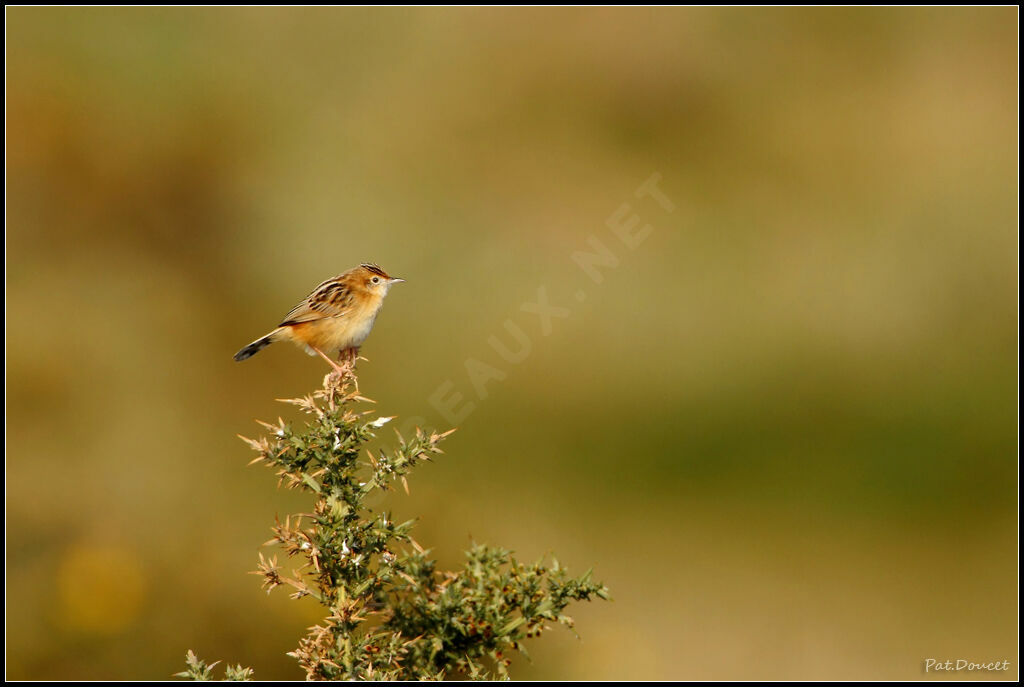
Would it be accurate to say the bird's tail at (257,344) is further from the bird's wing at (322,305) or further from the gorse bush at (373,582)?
the gorse bush at (373,582)

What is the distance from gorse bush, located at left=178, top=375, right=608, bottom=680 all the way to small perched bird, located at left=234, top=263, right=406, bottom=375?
51.3 inches

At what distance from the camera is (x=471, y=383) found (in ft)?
18.8

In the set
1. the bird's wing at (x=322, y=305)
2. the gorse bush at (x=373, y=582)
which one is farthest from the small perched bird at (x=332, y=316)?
the gorse bush at (x=373, y=582)

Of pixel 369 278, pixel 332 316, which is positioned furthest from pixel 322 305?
pixel 369 278

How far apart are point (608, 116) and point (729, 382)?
6.91 ft

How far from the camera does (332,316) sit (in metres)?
3.35

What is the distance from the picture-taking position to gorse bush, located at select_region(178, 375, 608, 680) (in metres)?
1.86

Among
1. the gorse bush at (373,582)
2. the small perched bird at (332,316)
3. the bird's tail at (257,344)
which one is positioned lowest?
the gorse bush at (373,582)

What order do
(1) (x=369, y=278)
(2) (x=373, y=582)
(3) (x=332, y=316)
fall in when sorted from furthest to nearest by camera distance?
(1) (x=369, y=278) < (3) (x=332, y=316) < (2) (x=373, y=582)

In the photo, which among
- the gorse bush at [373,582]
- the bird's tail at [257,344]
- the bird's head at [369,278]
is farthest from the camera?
the bird's head at [369,278]

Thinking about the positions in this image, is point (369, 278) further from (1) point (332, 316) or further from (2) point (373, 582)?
(2) point (373, 582)

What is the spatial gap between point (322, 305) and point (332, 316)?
2.1 inches

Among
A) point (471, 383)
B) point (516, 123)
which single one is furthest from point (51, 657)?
point (516, 123)

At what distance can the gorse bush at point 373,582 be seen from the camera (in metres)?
1.86
